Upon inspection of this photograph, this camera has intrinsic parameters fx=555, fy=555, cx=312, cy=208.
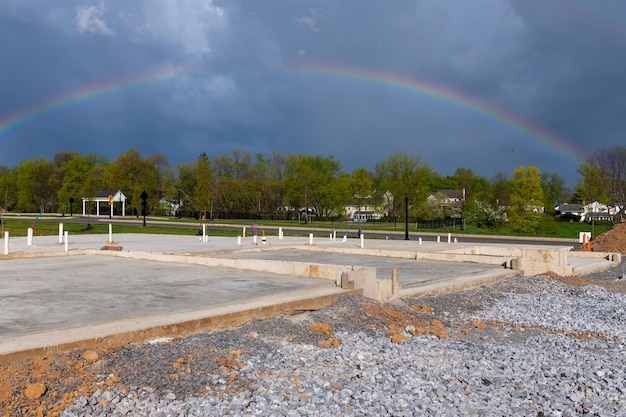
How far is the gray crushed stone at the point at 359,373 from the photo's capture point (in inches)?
215

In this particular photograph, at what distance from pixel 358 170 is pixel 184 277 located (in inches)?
4221

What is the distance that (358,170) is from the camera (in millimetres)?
119625

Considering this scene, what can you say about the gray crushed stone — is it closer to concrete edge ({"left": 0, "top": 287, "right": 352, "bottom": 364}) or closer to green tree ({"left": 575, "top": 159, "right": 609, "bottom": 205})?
concrete edge ({"left": 0, "top": 287, "right": 352, "bottom": 364})

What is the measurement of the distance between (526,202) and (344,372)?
52020 millimetres

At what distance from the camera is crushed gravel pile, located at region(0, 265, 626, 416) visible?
531 centimetres

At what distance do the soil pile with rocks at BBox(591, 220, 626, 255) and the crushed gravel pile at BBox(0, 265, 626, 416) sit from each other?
19053 millimetres

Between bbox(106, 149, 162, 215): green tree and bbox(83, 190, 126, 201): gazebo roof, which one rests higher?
bbox(106, 149, 162, 215): green tree

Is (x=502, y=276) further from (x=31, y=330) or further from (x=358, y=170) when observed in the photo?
(x=358, y=170)

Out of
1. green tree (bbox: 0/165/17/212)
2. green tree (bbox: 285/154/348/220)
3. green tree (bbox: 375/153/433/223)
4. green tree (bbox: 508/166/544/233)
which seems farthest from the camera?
green tree (bbox: 0/165/17/212)

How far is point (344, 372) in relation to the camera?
671 cm

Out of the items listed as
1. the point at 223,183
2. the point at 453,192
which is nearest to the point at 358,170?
the point at 453,192

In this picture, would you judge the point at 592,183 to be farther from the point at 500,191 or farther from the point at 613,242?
the point at 613,242

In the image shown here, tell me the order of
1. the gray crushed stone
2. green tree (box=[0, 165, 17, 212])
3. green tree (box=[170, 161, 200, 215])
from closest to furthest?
the gray crushed stone, green tree (box=[170, 161, 200, 215]), green tree (box=[0, 165, 17, 212])

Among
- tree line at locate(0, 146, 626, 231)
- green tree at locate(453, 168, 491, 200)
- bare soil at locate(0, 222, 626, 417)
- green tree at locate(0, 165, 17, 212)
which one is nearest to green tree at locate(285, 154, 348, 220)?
tree line at locate(0, 146, 626, 231)
